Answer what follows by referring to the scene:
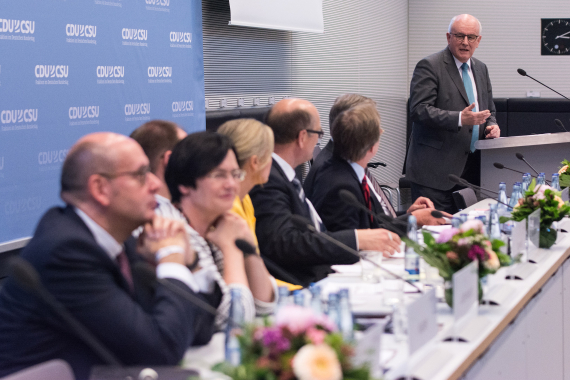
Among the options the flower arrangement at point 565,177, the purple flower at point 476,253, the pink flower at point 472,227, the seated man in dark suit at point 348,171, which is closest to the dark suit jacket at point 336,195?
the seated man in dark suit at point 348,171

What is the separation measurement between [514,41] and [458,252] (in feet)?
22.5

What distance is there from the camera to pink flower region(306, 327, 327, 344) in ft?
3.80

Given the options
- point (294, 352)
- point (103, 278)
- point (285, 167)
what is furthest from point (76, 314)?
point (285, 167)

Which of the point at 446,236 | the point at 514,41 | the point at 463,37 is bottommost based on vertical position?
the point at 446,236

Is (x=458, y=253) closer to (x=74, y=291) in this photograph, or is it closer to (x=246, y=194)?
(x=246, y=194)

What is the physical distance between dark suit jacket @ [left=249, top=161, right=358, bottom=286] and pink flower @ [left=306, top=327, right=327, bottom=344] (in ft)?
4.65

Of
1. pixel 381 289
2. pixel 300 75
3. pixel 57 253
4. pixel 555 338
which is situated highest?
pixel 300 75

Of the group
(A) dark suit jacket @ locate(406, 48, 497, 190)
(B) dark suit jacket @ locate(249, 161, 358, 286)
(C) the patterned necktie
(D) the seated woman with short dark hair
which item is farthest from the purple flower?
(A) dark suit jacket @ locate(406, 48, 497, 190)

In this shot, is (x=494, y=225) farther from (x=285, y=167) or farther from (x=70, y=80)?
(x=70, y=80)

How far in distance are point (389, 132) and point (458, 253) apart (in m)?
6.25

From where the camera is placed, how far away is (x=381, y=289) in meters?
2.24

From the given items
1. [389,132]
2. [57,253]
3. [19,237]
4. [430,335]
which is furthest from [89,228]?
[389,132]

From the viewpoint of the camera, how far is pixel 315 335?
1.17 metres

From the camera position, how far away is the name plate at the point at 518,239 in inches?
96.0
